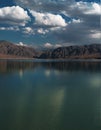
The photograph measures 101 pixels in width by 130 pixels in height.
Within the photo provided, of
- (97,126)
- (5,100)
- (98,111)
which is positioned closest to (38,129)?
(97,126)

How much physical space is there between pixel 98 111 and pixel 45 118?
6.27 meters

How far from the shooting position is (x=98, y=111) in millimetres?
25297

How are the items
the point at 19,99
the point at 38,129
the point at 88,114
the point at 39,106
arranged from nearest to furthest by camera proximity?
the point at 38,129 < the point at 88,114 < the point at 39,106 < the point at 19,99

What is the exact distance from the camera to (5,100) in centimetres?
3022

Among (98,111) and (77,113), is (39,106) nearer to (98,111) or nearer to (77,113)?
(77,113)

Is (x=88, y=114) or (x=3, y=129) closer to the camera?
(x=3, y=129)

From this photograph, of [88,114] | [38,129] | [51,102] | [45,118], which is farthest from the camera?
[51,102]

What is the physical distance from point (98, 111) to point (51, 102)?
19.8ft

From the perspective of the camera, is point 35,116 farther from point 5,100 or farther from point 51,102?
point 5,100

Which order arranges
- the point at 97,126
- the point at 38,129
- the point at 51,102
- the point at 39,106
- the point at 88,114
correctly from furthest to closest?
1. the point at 51,102
2. the point at 39,106
3. the point at 88,114
4. the point at 97,126
5. the point at 38,129

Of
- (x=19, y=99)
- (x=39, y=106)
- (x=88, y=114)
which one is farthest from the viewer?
(x=19, y=99)

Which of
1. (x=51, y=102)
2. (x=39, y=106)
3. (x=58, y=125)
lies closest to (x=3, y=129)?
(x=58, y=125)

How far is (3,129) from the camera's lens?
19.7m

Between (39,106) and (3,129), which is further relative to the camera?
(39,106)
